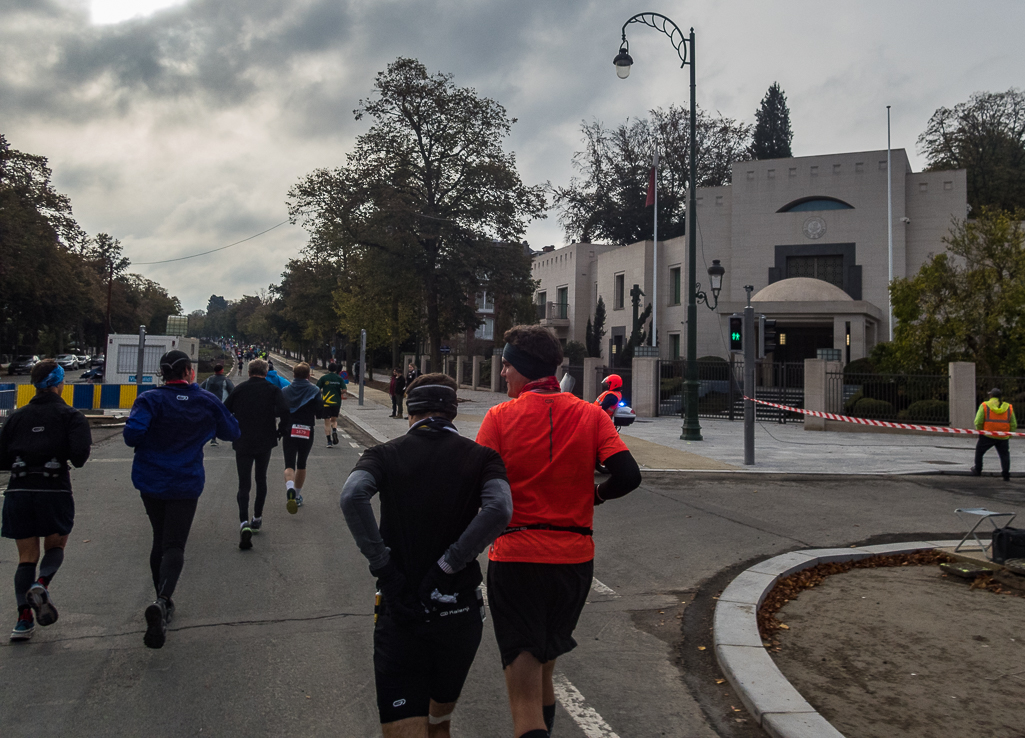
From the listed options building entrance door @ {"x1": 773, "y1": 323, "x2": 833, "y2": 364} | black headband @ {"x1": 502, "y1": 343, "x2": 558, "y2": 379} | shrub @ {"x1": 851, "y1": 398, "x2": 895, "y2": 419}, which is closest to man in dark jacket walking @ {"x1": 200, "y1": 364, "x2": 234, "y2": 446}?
black headband @ {"x1": 502, "y1": 343, "x2": 558, "y2": 379}

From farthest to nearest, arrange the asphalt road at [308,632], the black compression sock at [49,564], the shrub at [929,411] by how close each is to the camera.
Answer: the shrub at [929,411] < the black compression sock at [49,564] < the asphalt road at [308,632]

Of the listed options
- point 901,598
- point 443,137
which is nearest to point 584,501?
point 901,598

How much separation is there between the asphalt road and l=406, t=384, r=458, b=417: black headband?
1.70m

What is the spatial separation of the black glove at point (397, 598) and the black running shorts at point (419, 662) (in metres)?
0.03

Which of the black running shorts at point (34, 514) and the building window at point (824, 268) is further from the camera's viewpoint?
the building window at point (824, 268)

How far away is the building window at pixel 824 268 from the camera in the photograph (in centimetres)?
3397

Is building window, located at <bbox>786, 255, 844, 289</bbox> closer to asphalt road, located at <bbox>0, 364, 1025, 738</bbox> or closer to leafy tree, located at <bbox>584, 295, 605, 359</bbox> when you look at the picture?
leafy tree, located at <bbox>584, 295, 605, 359</bbox>

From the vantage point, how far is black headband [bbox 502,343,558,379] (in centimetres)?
303

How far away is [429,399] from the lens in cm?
278

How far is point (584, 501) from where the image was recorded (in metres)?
2.95

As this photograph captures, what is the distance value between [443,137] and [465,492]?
106 ft

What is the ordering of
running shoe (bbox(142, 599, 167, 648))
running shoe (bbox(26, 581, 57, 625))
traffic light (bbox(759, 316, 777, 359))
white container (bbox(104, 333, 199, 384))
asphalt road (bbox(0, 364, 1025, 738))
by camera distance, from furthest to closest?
white container (bbox(104, 333, 199, 384)), traffic light (bbox(759, 316, 777, 359)), running shoe (bbox(26, 581, 57, 625)), running shoe (bbox(142, 599, 167, 648)), asphalt road (bbox(0, 364, 1025, 738))

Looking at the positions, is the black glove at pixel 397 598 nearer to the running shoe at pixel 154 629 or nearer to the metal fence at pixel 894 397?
the running shoe at pixel 154 629

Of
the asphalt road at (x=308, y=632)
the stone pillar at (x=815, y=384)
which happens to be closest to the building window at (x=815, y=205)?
the stone pillar at (x=815, y=384)
